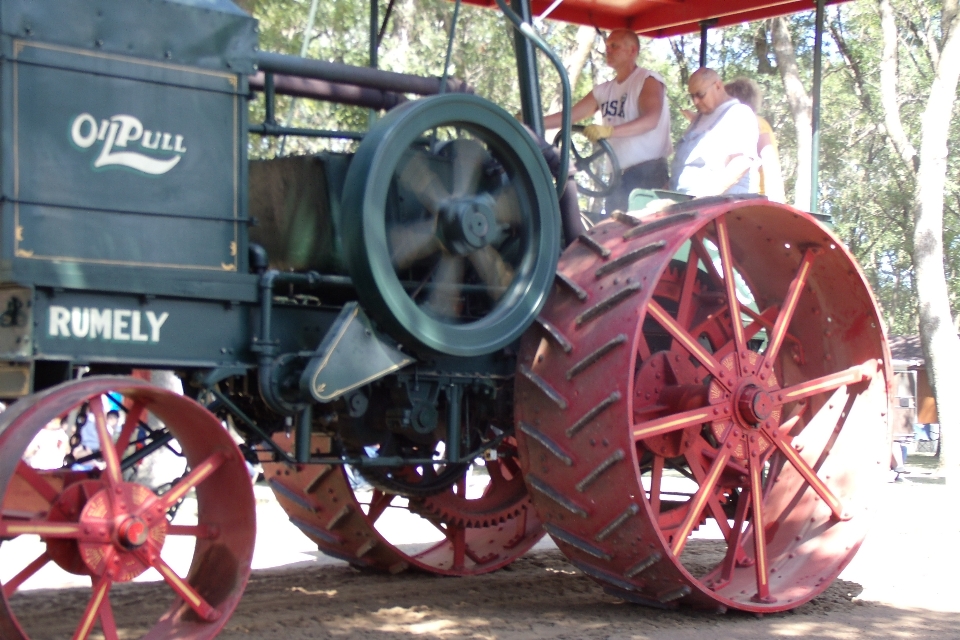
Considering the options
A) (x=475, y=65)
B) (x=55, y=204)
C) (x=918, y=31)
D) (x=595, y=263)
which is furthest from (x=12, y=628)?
(x=918, y=31)

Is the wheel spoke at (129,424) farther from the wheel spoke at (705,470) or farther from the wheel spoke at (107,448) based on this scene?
the wheel spoke at (705,470)

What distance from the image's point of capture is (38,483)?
344 cm

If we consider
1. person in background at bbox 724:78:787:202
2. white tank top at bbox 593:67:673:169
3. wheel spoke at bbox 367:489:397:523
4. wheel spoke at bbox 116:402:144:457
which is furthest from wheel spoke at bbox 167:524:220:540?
person in background at bbox 724:78:787:202

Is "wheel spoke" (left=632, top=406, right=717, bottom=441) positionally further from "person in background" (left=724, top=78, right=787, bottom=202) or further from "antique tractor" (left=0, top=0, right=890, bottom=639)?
"person in background" (left=724, top=78, right=787, bottom=202)

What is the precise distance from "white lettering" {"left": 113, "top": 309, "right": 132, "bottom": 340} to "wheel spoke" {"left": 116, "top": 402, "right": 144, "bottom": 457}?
21 centimetres

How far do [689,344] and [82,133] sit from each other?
2.48 meters

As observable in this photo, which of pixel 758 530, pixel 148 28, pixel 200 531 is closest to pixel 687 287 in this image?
pixel 758 530

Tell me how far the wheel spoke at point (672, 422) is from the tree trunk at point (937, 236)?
946 centimetres

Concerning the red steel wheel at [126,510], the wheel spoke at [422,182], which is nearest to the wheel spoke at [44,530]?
the red steel wheel at [126,510]

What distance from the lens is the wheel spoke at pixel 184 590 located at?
11.2 ft

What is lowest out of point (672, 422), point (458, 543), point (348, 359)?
point (458, 543)

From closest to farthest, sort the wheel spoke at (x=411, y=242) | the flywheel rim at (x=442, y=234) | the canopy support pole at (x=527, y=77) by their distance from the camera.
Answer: the flywheel rim at (x=442, y=234) < the wheel spoke at (x=411, y=242) < the canopy support pole at (x=527, y=77)

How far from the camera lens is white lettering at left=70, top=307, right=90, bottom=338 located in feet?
11.2

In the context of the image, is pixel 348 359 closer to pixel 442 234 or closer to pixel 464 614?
pixel 442 234
